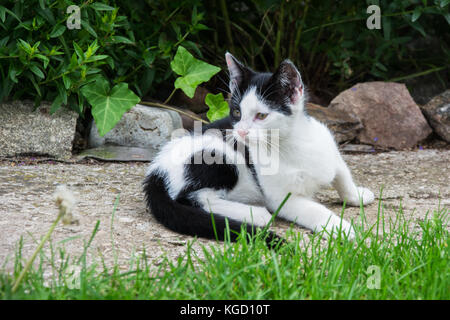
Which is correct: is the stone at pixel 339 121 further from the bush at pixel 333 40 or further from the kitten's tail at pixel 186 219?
the kitten's tail at pixel 186 219

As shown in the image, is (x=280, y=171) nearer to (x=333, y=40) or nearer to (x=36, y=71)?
(x=36, y=71)

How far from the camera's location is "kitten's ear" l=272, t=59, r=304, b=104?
7.32ft

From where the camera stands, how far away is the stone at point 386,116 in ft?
13.7

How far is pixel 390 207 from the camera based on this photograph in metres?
2.59

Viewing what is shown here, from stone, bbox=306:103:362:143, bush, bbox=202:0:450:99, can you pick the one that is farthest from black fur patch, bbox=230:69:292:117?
bush, bbox=202:0:450:99

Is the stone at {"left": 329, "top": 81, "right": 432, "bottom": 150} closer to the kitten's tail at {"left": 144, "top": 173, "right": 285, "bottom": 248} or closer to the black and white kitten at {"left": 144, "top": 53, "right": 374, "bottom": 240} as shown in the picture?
the black and white kitten at {"left": 144, "top": 53, "right": 374, "bottom": 240}

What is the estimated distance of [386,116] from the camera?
13.9 ft

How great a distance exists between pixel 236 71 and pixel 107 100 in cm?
131

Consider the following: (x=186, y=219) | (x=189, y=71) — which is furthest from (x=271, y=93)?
(x=189, y=71)

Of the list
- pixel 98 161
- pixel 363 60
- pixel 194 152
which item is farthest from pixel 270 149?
pixel 363 60

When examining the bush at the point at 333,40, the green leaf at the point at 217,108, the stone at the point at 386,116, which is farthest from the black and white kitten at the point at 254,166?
the bush at the point at 333,40

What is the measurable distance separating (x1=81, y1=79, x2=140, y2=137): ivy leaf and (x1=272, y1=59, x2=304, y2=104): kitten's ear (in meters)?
1.44

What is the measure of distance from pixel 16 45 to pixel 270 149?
76.4 inches

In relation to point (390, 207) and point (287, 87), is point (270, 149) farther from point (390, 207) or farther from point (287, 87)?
point (390, 207)
